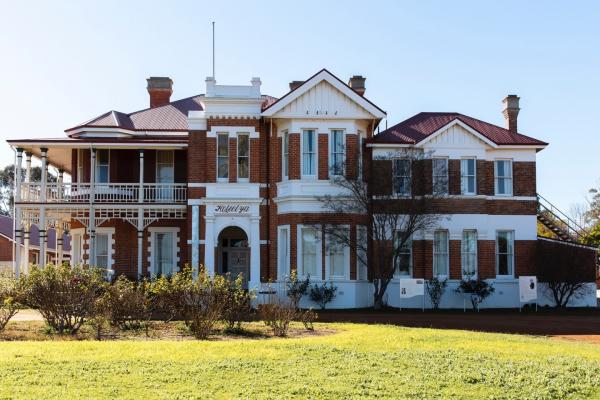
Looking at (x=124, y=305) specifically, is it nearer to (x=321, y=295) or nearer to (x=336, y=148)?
(x=321, y=295)

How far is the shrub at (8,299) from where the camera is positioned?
19.1 meters

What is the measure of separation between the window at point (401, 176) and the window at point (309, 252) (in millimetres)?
3909

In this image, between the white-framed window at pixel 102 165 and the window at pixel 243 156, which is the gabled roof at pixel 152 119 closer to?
the white-framed window at pixel 102 165

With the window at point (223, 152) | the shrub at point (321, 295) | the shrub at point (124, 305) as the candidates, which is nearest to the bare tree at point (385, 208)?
the shrub at point (321, 295)

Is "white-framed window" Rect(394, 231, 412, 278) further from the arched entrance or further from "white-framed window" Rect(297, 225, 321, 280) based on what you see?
the arched entrance

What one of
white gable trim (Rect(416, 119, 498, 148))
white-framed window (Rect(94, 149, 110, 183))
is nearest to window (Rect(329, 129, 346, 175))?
white gable trim (Rect(416, 119, 498, 148))

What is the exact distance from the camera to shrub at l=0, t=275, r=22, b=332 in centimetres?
1914

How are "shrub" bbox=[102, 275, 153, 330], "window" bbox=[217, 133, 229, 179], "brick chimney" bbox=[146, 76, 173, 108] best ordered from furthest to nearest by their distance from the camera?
"brick chimney" bbox=[146, 76, 173, 108], "window" bbox=[217, 133, 229, 179], "shrub" bbox=[102, 275, 153, 330]

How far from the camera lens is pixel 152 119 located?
35719 millimetres

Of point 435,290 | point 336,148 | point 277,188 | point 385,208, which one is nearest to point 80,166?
point 277,188

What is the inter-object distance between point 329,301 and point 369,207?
161 inches

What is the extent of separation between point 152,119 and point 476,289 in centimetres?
1677

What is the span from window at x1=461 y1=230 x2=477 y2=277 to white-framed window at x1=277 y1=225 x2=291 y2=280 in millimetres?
7623

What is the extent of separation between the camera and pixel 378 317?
26203 mm
